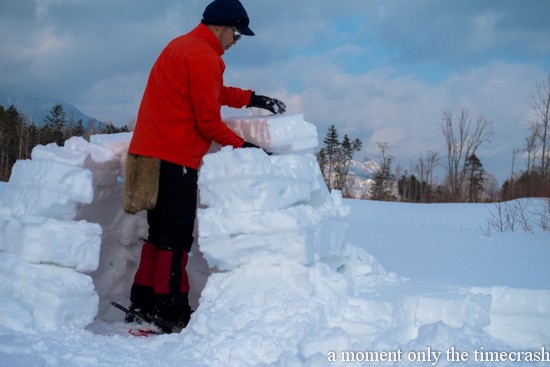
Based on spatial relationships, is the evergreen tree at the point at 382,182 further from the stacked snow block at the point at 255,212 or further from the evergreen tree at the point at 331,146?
the stacked snow block at the point at 255,212

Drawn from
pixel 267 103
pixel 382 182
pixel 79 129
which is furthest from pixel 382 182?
pixel 267 103

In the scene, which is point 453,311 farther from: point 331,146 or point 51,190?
point 331,146

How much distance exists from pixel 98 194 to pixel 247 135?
3.31ft

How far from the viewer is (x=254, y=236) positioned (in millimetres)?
2572

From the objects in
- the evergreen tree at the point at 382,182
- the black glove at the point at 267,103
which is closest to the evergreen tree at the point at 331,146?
the evergreen tree at the point at 382,182

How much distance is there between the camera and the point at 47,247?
2.56m

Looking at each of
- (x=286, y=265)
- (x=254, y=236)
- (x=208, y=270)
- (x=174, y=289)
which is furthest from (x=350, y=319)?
(x=208, y=270)

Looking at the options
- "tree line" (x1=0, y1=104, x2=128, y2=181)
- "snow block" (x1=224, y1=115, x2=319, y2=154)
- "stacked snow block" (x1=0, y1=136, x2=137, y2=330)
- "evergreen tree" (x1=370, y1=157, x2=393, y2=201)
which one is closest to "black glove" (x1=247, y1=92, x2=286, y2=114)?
"snow block" (x1=224, y1=115, x2=319, y2=154)

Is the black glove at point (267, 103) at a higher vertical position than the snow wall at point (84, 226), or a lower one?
higher

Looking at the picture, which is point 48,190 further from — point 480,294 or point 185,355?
point 480,294

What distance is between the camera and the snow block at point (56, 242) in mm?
2564

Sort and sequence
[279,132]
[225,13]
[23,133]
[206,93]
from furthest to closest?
[23,133]
[279,132]
[225,13]
[206,93]

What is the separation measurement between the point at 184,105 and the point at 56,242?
979 mm

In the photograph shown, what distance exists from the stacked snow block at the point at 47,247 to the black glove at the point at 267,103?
1232 millimetres
